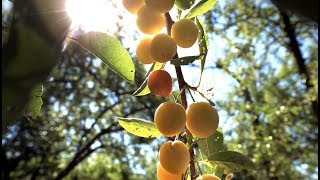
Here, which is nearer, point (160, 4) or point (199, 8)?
point (160, 4)

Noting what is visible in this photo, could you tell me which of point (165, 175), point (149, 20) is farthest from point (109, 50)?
point (165, 175)

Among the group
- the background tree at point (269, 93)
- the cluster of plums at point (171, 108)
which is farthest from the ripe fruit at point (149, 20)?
the background tree at point (269, 93)

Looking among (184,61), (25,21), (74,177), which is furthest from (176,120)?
(74,177)

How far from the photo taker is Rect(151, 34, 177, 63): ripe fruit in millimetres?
546

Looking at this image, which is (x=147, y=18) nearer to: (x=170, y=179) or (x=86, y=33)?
(x=86, y=33)

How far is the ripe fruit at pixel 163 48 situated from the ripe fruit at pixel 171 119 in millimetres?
66

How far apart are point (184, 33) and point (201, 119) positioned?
0.42 feet

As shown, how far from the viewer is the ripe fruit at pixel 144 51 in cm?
64

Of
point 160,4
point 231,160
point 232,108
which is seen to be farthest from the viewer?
point 232,108

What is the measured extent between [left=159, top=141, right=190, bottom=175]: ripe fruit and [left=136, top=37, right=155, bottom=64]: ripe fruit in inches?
6.0

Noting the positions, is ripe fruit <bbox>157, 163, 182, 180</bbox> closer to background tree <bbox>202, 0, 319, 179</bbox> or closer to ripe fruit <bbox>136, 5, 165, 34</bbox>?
ripe fruit <bbox>136, 5, 165, 34</bbox>

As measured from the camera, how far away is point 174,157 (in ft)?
1.75

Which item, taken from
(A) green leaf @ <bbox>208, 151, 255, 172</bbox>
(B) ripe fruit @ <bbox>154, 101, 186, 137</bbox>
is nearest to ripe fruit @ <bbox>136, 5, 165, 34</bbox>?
(B) ripe fruit @ <bbox>154, 101, 186, 137</bbox>

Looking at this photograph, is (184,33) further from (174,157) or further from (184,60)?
(174,157)
